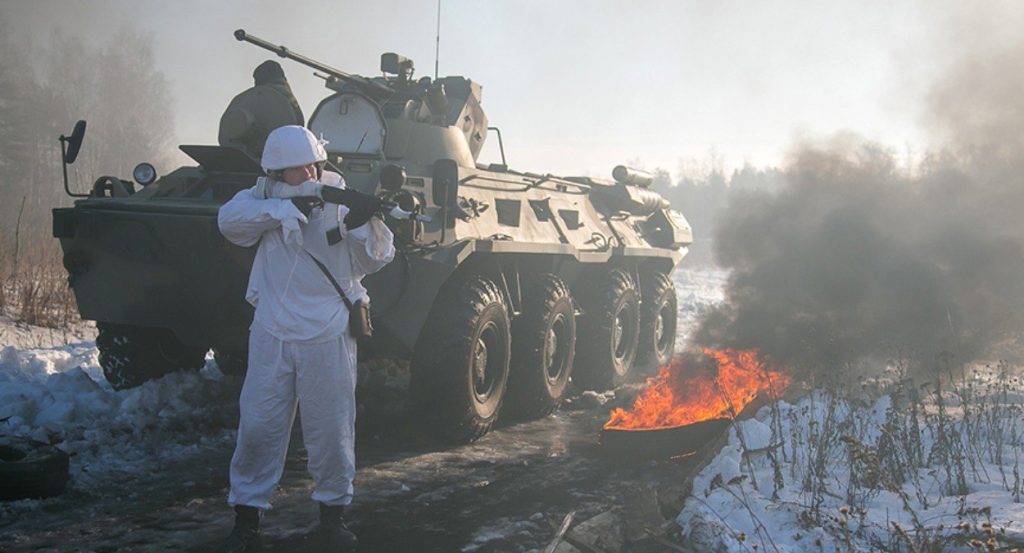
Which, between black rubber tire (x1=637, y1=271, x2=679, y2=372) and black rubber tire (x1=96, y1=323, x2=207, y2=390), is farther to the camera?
black rubber tire (x1=637, y1=271, x2=679, y2=372)

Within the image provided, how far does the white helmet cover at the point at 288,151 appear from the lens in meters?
4.56

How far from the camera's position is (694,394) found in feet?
27.0

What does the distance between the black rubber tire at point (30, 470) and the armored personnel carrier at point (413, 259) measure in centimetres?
141

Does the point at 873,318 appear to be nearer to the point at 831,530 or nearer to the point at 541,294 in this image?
the point at 541,294

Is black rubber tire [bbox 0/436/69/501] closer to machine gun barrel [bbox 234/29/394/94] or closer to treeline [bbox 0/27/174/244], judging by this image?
machine gun barrel [bbox 234/29/394/94]

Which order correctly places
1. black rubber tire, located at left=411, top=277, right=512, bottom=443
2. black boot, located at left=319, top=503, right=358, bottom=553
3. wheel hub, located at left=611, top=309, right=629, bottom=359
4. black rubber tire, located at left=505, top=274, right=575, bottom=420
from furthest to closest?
wheel hub, located at left=611, top=309, right=629, bottom=359
black rubber tire, located at left=505, top=274, right=575, bottom=420
black rubber tire, located at left=411, top=277, right=512, bottom=443
black boot, located at left=319, top=503, right=358, bottom=553

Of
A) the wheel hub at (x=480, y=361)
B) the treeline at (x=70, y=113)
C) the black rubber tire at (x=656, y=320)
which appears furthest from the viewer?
the treeline at (x=70, y=113)

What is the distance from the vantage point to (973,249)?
1038 cm

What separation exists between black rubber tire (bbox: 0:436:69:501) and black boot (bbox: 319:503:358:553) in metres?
1.70

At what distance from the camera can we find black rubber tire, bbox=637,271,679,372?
11.6 metres

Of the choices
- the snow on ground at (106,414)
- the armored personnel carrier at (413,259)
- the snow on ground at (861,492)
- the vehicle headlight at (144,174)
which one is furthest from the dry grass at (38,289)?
the snow on ground at (861,492)

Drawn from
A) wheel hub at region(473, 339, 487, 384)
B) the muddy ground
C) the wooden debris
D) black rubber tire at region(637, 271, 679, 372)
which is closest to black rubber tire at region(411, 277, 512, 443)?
wheel hub at region(473, 339, 487, 384)

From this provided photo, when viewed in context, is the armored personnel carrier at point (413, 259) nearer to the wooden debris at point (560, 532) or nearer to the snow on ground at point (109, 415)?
the snow on ground at point (109, 415)

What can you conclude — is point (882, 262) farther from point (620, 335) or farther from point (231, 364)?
point (231, 364)
